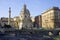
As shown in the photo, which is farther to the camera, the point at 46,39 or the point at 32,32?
the point at 32,32

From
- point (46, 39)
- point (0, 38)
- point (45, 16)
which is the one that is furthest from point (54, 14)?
point (0, 38)

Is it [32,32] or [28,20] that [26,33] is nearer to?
[32,32]

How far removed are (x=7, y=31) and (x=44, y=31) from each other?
1271 centimetres

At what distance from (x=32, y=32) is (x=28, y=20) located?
21.5 metres

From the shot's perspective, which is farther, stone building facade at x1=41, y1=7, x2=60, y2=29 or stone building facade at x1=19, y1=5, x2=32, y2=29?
stone building facade at x1=19, y1=5, x2=32, y2=29

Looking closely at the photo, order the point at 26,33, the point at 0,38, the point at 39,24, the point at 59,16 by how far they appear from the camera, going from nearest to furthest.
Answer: the point at 0,38
the point at 26,33
the point at 59,16
the point at 39,24

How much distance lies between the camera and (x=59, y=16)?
223 ft

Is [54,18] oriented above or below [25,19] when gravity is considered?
below

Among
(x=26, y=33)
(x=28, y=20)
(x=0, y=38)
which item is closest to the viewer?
(x=0, y=38)

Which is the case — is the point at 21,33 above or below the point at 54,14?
below

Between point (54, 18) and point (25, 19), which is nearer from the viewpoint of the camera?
point (54, 18)

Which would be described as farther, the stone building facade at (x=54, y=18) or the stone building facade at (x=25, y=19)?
the stone building facade at (x=25, y=19)

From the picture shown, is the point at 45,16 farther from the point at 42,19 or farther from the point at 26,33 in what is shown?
the point at 26,33

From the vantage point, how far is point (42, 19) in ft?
271
